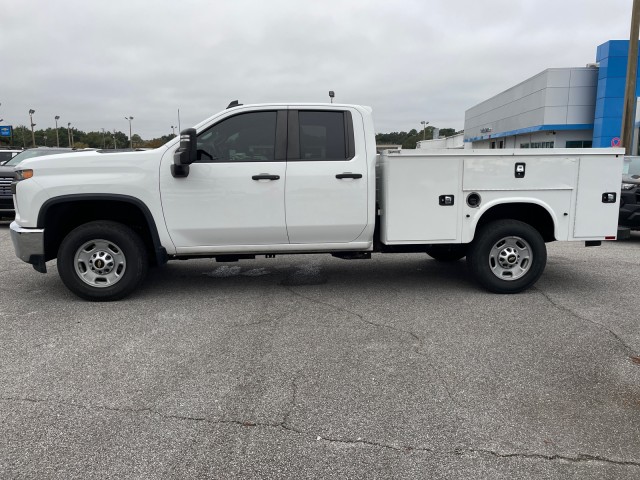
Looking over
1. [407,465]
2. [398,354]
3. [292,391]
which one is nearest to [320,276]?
[398,354]

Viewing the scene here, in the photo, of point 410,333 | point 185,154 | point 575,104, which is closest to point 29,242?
point 185,154

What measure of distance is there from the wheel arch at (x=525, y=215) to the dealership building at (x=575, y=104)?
22121 millimetres

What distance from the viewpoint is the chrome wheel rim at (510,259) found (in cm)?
618

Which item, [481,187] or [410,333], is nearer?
[410,333]

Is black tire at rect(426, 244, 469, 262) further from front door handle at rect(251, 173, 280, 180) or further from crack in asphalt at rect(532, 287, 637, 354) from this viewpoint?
front door handle at rect(251, 173, 280, 180)

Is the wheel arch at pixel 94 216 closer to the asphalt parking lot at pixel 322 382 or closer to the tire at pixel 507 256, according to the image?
the asphalt parking lot at pixel 322 382

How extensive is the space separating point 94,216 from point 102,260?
0.60 m

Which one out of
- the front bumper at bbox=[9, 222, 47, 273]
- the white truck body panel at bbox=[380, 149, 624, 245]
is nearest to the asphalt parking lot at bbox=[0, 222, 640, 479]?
the front bumper at bbox=[9, 222, 47, 273]

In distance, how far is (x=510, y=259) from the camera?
20.4ft

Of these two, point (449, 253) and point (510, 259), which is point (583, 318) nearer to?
point (510, 259)

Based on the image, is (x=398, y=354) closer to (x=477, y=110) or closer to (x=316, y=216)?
(x=316, y=216)

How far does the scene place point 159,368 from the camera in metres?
4.13

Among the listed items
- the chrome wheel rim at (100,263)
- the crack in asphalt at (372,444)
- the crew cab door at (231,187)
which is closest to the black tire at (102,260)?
the chrome wheel rim at (100,263)

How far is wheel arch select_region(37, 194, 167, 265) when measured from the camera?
562cm
